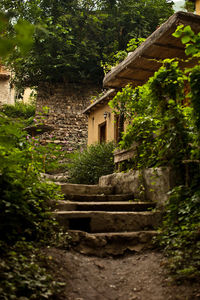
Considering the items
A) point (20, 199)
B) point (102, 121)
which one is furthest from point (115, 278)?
point (102, 121)

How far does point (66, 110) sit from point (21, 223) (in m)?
13.7

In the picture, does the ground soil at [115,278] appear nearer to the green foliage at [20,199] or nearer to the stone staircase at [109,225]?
the stone staircase at [109,225]

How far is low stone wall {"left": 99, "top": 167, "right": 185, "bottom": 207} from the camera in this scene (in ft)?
12.8

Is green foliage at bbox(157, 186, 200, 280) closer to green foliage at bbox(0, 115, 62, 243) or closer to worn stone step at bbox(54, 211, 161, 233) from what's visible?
worn stone step at bbox(54, 211, 161, 233)

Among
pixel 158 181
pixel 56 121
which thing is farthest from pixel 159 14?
pixel 158 181

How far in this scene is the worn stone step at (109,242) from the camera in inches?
128

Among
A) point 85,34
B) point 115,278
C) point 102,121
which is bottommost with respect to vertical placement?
point 115,278

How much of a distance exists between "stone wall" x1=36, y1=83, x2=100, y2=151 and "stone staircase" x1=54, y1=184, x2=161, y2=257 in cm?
1160

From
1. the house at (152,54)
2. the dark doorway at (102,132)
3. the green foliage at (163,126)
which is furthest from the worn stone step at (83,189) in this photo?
the dark doorway at (102,132)

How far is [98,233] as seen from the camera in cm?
353

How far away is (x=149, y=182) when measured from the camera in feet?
14.4

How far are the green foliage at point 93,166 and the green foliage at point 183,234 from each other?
199 inches

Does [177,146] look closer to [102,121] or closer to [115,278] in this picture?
[115,278]

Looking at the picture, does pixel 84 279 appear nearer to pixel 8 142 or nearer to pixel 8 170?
pixel 8 170
